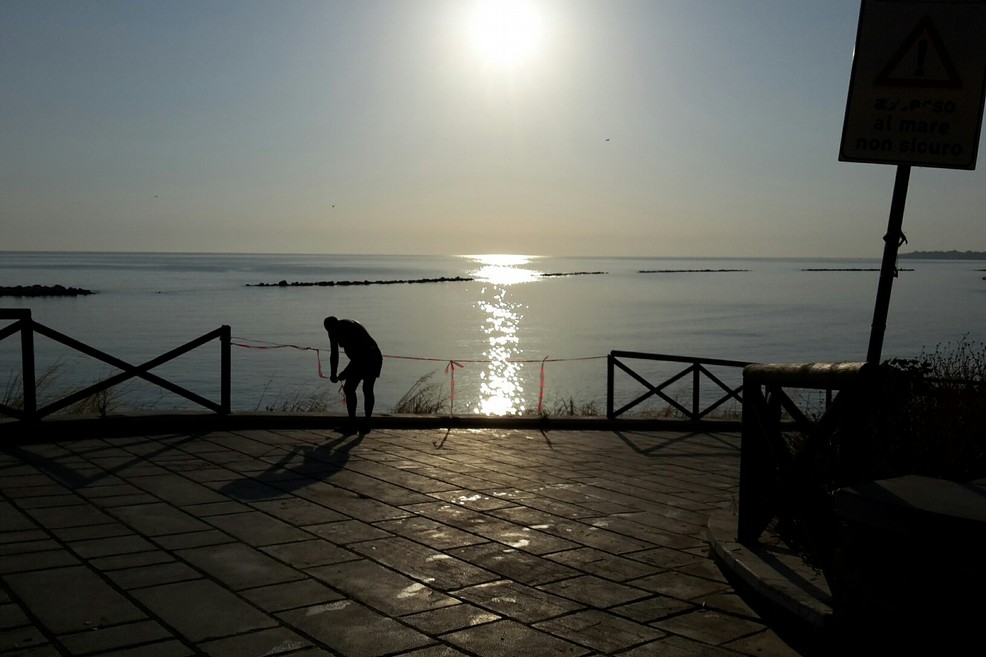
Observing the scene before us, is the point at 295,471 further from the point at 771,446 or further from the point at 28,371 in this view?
the point at 771,446

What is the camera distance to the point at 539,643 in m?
3.90

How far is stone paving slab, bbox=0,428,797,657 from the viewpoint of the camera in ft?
12.9

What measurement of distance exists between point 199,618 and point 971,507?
3345 millimetres

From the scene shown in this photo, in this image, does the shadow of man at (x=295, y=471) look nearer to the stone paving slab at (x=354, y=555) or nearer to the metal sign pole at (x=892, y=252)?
the stone paving slab at (x=354, y=555)

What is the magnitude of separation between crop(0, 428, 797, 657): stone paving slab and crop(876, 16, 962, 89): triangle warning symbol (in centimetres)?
277

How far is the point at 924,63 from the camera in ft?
13.6

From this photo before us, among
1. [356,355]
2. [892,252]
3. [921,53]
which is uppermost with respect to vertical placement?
[921,53]

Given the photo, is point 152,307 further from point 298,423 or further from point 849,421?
point 849,421

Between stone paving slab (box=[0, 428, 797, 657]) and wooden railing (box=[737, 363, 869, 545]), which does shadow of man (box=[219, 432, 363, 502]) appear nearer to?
stone paving slab (box=[0, 428, 797, 657])

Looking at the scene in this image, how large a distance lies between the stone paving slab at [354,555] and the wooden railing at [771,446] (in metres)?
0.45

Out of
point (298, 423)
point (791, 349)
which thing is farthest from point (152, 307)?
point (298, 423)

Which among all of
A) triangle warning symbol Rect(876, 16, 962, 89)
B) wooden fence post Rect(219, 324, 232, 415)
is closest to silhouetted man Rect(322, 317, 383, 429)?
wooden fence post Rect(219, 324, 232, 415)

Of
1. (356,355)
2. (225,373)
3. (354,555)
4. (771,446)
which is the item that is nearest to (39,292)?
(225,373)

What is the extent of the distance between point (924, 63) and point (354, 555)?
4.04 meters
